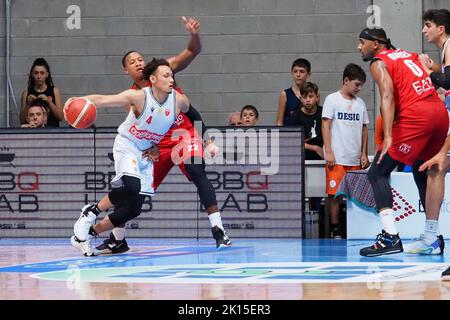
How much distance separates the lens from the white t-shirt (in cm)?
1066

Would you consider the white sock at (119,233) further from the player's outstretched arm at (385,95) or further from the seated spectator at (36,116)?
the seated spectator at (36,116)

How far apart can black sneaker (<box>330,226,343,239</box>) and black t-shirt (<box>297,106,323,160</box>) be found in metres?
0.88

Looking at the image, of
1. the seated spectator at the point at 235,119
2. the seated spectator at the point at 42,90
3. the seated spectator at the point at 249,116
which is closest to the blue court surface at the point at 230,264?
the seated spectator at the point at 249,116

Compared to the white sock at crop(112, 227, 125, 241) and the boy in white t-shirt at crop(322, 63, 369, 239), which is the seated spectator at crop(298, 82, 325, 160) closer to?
the boy in white t-shirt at crop(322, 63, 369, 239)

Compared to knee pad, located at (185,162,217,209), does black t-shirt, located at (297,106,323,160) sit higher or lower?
higher

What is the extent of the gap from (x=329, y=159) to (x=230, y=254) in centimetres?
233

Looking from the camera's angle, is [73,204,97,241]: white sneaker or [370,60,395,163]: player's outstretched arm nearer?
[370,60,395,163]: player's outstretched arm

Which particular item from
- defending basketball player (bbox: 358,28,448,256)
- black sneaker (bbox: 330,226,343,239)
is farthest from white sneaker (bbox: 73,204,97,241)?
black sneaker (bbox: 330,226,343,239)

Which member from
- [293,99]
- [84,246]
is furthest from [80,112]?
[293,99]

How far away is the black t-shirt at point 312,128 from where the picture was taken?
36.5ft

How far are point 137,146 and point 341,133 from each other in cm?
267

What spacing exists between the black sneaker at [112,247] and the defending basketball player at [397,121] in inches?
83.6

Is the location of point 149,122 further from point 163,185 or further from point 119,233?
point 163,185

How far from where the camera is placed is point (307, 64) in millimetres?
11352
